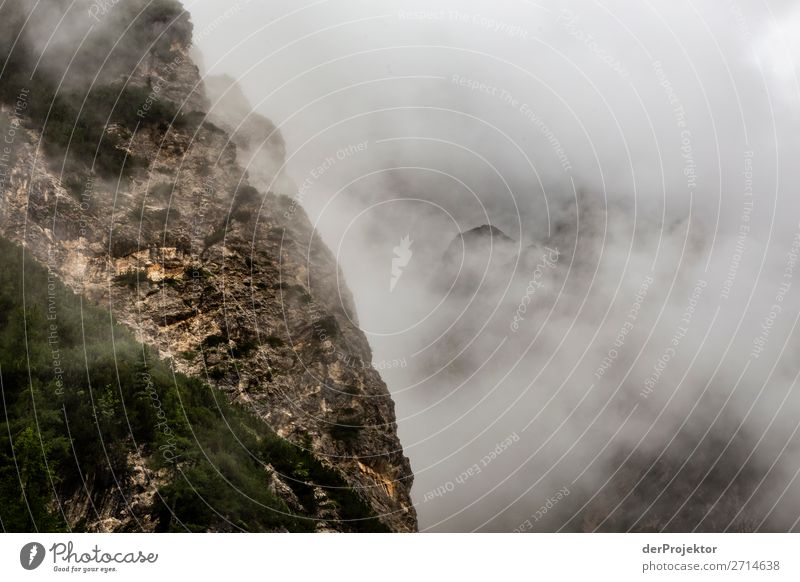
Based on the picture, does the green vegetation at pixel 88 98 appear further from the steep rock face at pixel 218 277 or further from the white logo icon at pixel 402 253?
the white logo icon at pixel 402 253

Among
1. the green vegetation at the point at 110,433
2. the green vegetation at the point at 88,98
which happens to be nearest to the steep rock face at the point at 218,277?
the green vegetation at the point at 88,98

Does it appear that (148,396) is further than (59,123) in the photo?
→ No

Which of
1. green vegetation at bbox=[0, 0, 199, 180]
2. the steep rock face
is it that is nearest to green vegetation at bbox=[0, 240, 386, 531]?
the steep rock face

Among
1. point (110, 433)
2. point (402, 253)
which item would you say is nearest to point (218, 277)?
point (402, 253)

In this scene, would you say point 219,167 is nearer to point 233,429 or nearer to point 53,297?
point 53,297
